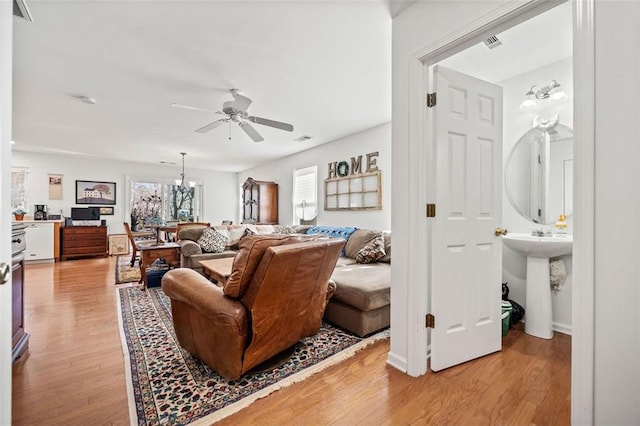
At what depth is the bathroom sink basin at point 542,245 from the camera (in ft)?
7.15

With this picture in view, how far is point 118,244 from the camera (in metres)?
7.11

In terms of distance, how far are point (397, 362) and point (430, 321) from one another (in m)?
0.37

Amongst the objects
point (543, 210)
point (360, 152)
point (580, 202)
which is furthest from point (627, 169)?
point (360, 152)

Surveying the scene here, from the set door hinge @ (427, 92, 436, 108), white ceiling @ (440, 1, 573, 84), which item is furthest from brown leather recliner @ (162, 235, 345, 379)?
white ceiling @ (440, 1, 573, 84)

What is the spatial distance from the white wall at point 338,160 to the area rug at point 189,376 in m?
2.34

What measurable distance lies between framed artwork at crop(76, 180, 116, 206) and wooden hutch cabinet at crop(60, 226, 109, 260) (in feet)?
3.12

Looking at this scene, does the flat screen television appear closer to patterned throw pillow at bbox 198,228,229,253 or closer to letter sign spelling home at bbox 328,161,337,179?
patterned throw pillow at bbox 198,228,229,253

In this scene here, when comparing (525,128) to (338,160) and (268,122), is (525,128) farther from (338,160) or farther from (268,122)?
(338,160)

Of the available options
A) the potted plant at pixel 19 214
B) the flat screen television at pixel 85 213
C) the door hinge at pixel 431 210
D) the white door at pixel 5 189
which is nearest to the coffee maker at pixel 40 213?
the potted plant at pixel 19 214

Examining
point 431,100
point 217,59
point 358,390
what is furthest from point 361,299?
point 217,59

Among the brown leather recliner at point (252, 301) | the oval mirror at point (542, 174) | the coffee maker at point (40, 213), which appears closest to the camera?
the brown leather recliner at point (252, 301)

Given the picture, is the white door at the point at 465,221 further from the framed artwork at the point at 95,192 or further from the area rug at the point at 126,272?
the framed artwork at the point at 95,192

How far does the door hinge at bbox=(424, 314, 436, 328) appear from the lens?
1835mm

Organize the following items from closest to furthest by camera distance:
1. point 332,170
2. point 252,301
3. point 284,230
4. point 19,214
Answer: point 252,301
point 332,170
point 284,230
point 19,214
